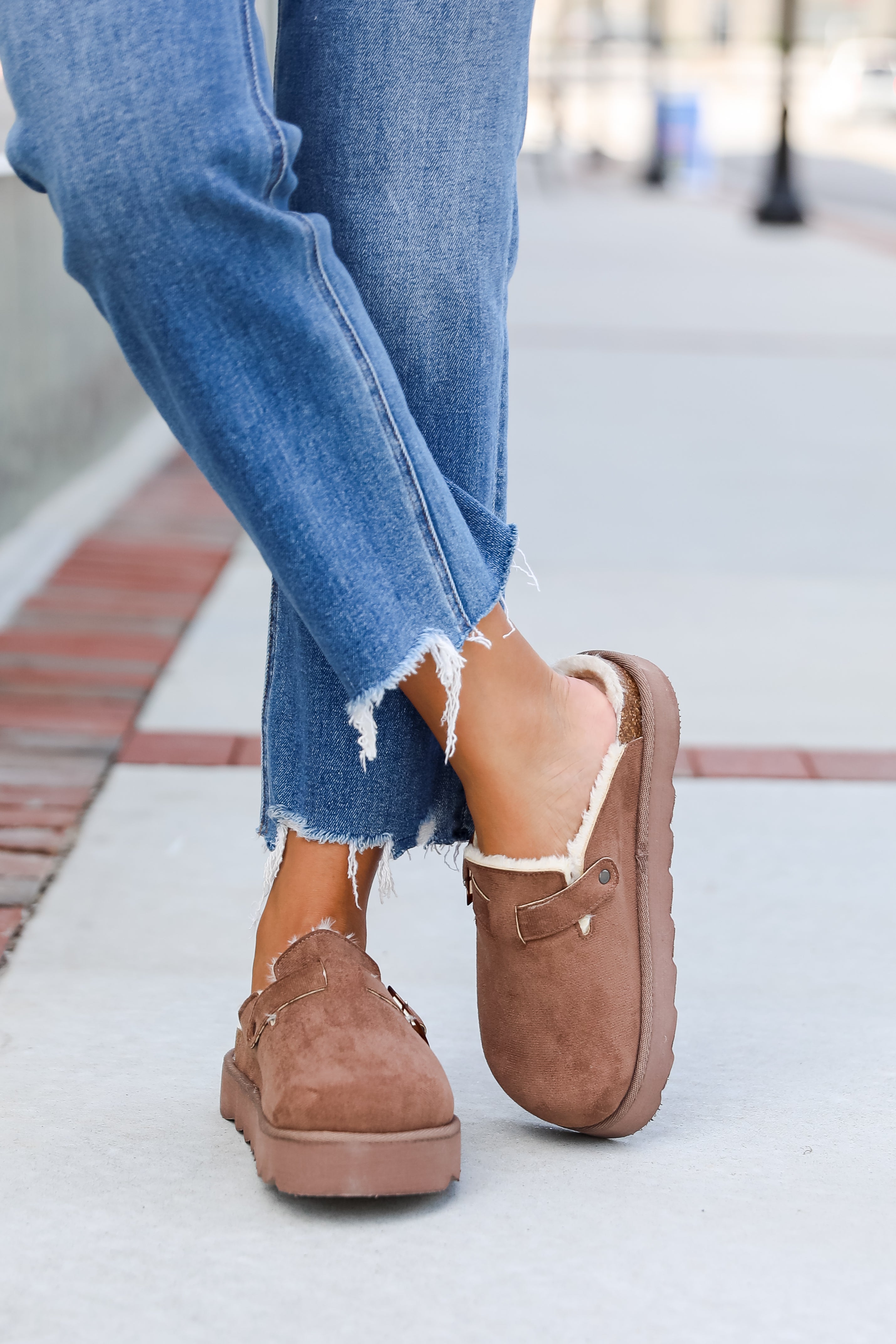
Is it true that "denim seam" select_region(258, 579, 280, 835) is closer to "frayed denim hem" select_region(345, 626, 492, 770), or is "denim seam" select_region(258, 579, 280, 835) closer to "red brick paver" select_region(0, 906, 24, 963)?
"frayed denim hem" select_region(345, 626, 492, 770)

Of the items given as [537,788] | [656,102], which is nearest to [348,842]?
[537,788]

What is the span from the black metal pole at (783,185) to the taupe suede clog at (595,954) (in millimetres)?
10752

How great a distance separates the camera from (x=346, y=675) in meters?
0.93

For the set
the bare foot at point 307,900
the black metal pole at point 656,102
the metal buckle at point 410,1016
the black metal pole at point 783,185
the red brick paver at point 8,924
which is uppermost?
the bare foot at point 307,900

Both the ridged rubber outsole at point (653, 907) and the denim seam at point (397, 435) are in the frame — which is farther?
the ridged rubber outsole at point (653, 907)

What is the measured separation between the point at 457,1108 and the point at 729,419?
3473mm

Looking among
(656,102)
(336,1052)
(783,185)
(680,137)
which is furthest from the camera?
(656,102)

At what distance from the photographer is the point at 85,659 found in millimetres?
2344

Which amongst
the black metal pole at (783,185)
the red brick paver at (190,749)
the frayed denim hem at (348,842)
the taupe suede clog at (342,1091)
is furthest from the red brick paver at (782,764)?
the black metal pole at (783,185)

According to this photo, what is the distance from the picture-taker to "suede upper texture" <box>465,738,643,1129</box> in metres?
1.04

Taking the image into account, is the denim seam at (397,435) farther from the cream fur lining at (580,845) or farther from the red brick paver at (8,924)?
the red brick paver at (8,924)

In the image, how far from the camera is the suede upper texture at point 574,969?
1036 millimetres

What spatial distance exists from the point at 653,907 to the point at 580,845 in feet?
0.31

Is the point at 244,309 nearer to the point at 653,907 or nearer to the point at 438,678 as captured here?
the point at 438,678
